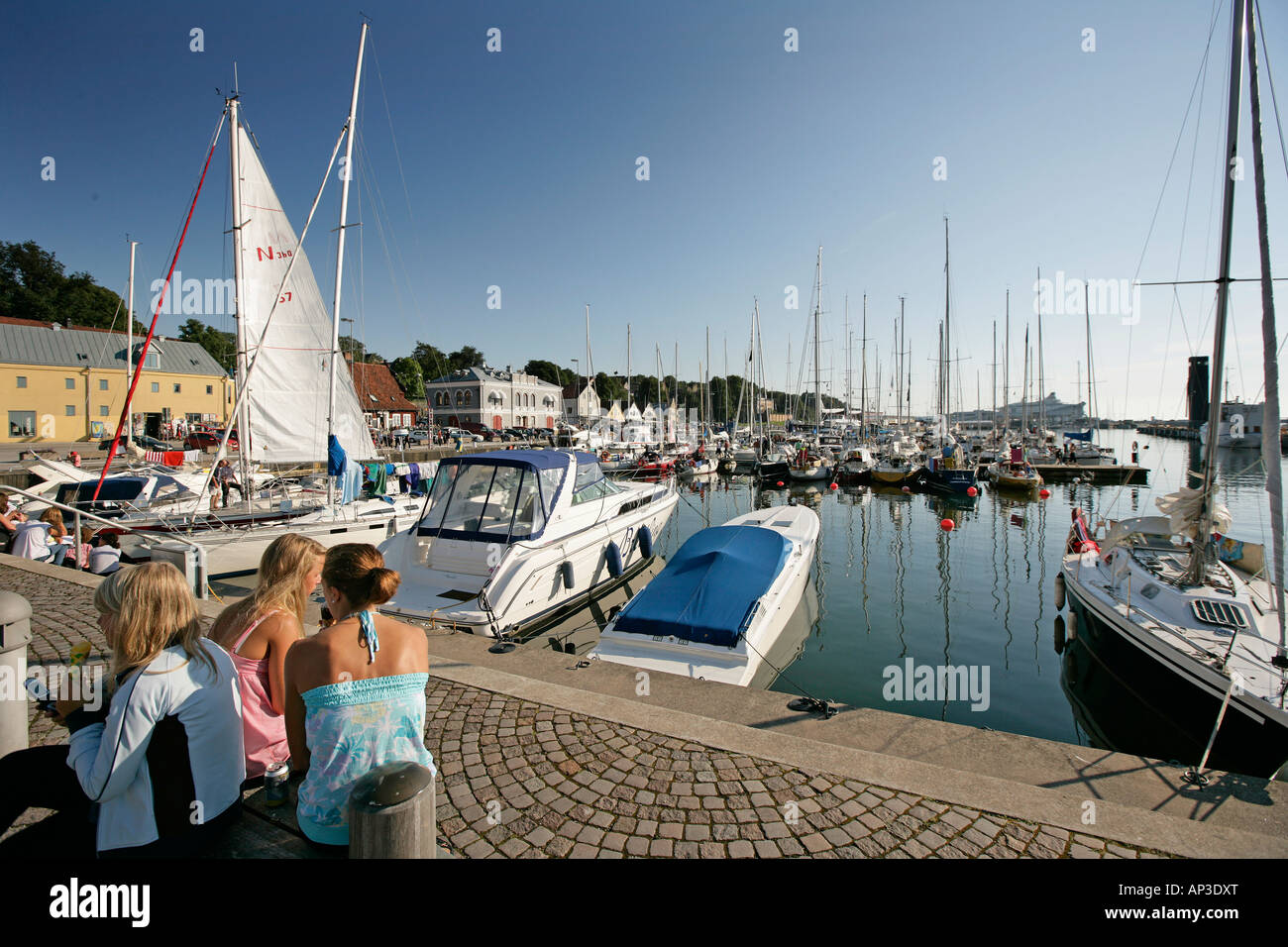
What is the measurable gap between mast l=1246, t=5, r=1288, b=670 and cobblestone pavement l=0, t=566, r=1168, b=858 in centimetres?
575

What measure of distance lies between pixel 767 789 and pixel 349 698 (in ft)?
8.97

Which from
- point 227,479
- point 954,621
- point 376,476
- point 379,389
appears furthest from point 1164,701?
point 379,389

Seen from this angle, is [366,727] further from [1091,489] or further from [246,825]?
[1091,489]

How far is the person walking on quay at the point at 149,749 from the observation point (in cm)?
271

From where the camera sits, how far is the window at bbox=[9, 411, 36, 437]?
143 ft

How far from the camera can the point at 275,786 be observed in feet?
11.4

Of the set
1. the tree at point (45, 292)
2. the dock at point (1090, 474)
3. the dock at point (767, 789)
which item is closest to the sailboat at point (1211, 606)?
the dock at point (767, 789)

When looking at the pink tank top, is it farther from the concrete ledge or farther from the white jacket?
the concrete ledge

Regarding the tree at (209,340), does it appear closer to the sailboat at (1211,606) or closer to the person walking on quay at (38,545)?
the person walking on quay at (38,545)

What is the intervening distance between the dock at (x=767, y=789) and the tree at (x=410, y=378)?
94.5m

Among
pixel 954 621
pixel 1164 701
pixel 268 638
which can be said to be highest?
pixel 268 638

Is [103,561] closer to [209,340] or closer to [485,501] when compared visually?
[485,501]

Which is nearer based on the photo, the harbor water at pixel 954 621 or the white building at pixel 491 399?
the harbor water at pixel 954 621
